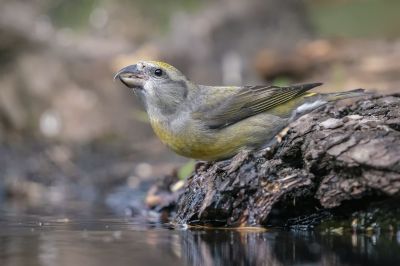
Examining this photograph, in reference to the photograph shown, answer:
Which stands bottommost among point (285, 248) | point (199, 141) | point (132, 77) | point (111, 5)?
point (285, 248)

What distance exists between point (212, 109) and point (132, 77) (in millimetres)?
708

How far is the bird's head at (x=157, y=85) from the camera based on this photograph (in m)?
6.10

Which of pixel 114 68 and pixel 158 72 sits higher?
pixel 114 68

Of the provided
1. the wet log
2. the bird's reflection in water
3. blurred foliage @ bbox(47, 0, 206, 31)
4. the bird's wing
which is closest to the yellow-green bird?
the bird's wing

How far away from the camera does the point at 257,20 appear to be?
47.5 ft

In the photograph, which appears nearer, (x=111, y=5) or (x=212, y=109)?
(x=212, y=109)

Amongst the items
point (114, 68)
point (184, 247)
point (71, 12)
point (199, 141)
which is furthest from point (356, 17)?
point (184, 247)

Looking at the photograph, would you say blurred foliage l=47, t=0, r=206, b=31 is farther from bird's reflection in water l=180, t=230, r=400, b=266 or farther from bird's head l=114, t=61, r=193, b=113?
bird's reflection in water l=180, t=230, r=400, b=266

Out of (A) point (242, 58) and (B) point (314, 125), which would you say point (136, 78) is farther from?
(A) point (242, 58)

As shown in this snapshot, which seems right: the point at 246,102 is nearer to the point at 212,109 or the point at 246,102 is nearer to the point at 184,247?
the point at 212,109

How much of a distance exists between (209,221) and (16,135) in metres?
7.68

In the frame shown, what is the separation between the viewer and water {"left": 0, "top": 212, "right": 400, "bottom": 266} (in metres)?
3.60

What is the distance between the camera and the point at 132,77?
6.06 meters

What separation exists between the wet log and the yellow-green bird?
361 millimetres
